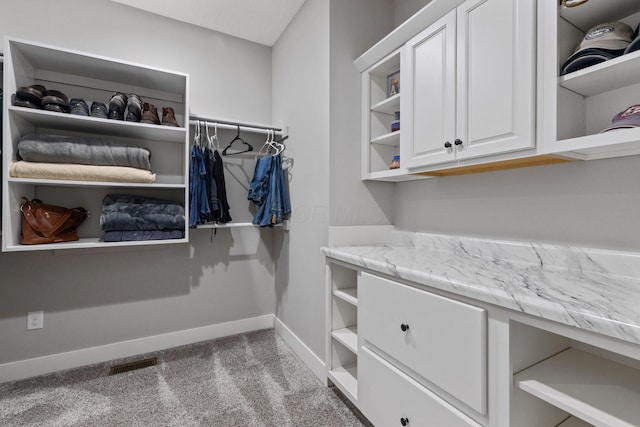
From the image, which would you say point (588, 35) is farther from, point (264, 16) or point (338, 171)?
point (264, 16)

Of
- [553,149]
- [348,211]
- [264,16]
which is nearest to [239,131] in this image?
[264,16]

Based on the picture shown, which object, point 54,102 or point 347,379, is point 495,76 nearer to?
point 347,379

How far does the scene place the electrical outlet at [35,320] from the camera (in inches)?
75.6

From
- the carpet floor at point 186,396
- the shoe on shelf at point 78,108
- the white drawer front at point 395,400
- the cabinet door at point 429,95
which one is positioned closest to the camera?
the white drawer front at point 395,400

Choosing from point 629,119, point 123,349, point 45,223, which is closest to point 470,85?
point 629,119

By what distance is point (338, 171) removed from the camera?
1799mm

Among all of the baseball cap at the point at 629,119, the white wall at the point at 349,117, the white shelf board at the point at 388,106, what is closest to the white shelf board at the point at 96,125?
the white wall at the point at 349,117

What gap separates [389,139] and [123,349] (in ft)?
8.20

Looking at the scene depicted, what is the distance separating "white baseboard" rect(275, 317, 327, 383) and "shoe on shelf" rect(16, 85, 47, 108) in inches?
89.9

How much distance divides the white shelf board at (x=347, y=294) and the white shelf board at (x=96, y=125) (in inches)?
62.0

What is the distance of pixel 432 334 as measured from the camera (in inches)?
40.5

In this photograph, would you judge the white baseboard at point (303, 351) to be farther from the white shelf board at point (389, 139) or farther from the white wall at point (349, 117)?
the white shelf board at point (389, 139)

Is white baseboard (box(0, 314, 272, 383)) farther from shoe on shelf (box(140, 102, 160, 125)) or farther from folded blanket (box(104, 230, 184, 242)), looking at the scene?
shoe on shelf (box(140, 102, 160, 125))

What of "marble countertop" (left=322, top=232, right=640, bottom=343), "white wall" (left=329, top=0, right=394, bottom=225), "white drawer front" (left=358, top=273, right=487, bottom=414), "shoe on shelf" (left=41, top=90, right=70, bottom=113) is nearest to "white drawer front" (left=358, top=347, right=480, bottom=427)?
"white drawer front" (left=358, top=273, right=487, bottom=414)
